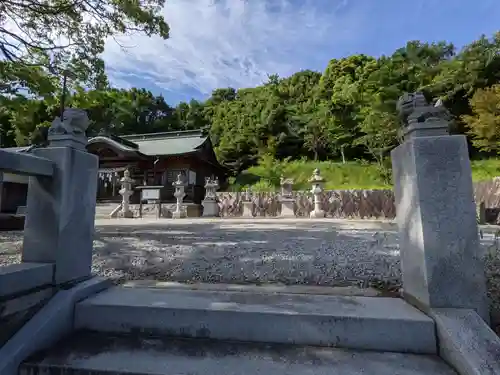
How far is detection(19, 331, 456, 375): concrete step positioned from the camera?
1102mm

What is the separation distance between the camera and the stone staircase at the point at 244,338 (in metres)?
1.13

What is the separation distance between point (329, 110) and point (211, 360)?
2159 centimetres

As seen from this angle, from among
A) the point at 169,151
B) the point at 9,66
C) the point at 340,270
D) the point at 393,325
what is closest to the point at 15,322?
the point at 393,325

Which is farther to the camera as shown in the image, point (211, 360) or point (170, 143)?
point (170, 143)

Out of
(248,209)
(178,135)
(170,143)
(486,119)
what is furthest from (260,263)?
(178,135)

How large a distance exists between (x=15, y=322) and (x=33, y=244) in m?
0.41

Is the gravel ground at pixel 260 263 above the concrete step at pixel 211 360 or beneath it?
above

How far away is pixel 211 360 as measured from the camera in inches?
46.5

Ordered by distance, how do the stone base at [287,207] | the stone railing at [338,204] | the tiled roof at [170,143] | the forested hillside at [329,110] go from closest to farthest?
the stone railing at [338,204]
the stone base at [287,207]
the forested hillside at [329,110]
the tiled roof at [170,143]

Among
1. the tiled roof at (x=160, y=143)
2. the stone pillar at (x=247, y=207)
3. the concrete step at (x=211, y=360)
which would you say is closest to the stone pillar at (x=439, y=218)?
the concrete step at (x=211, y=360)

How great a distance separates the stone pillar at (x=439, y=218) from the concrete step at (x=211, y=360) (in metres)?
0.33

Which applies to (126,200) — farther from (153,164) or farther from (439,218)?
(439,218)

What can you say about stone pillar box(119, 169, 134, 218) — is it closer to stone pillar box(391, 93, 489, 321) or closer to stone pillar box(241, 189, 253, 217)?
stone pillar box(241, 189, 253, 217)

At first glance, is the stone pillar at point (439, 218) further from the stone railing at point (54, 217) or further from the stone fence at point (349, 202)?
the stone fence at point (349, 202)
